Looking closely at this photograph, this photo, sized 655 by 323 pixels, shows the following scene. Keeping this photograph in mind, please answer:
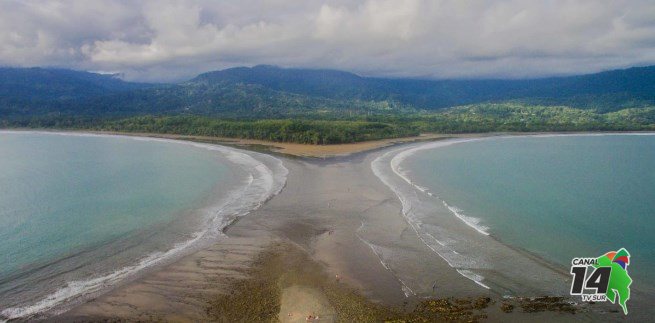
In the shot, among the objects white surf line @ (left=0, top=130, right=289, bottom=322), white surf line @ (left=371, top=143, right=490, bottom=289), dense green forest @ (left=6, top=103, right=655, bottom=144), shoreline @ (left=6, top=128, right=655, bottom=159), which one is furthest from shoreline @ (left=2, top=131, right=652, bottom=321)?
dense green forest @ (left=6, top=103, right=655, bottom=144)

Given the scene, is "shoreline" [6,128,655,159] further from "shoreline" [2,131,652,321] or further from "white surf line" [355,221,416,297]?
"white surf line" [355,221,416,297]

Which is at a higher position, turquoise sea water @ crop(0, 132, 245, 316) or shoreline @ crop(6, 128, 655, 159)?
turquoise sea water @ crop(0, 132, 245, 316)

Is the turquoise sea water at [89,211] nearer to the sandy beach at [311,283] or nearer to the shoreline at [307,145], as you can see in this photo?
the sandy beach at [311,283]

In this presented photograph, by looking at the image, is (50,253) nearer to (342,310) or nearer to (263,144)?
(342,310)

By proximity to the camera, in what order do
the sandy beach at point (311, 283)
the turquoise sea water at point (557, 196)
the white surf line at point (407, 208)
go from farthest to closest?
the turquoise sea water at point (557, 196) < the white surf line at point (407, 208) < the sandy beach at point (311, 283)

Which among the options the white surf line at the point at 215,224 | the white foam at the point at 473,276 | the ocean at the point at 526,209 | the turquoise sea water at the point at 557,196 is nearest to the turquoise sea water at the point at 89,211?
the white surf line at the point at 215,224

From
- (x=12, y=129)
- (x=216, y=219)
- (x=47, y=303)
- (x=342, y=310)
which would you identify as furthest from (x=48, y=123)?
(x=342, y=310)
